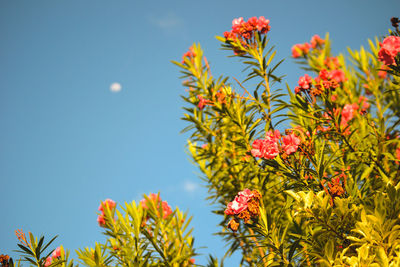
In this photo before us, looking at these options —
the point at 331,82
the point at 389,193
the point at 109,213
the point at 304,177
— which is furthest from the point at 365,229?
the point at 109,213

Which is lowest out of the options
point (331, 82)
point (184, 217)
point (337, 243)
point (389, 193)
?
point (337, 243)

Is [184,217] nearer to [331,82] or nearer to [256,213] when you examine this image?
[256,213]

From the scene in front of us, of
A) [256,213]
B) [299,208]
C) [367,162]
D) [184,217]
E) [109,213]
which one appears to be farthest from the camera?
[184,217]

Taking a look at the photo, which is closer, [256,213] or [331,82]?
[256,213]

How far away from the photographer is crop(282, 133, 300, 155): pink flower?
1.86 metres

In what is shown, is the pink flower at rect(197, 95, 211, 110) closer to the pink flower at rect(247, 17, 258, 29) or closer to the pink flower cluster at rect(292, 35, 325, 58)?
the pink flower at rect(247, 17, 258, 29)

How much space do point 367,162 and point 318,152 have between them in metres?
0.60

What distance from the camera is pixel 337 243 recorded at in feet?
5.75

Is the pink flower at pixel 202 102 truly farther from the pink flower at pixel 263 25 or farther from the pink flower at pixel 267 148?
the pink flower at pixel 267 148

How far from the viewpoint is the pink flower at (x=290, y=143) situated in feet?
6.11

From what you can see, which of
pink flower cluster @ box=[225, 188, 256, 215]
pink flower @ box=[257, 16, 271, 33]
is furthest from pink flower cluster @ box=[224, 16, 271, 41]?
pink flower cluster @ box=[225, 188, 256, 215]

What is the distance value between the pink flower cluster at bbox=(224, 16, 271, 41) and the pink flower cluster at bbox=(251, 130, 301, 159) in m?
1.29

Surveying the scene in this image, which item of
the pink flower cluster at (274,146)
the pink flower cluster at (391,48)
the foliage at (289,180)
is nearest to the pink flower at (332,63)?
the foliage at (289,180)

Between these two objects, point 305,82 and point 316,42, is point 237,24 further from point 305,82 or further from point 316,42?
point 316,42
